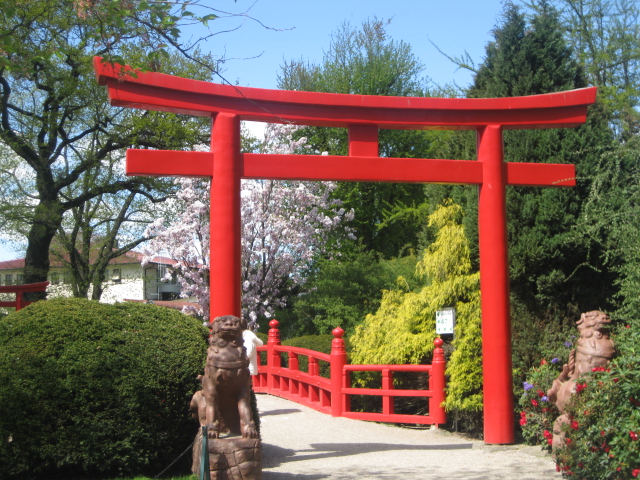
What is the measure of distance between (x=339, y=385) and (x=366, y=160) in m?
4.23

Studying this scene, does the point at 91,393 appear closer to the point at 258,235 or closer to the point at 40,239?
the point at 258,235

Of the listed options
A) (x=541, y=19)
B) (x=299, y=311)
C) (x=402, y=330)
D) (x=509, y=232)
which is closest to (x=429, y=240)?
(x=402, y=330)

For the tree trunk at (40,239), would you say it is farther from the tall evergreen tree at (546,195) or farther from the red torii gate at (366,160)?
the tall evergreen tree at (546,195)

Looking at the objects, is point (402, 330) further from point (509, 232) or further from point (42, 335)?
point (42, 335)

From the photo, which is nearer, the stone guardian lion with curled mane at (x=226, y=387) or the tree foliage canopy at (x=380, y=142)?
the stone guardian lion with curled mane at (x=226, y=387)

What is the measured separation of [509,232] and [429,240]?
3.81 m

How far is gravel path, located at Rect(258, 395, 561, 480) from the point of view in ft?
22.1

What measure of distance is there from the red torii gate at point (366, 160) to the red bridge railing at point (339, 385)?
1.51 meters

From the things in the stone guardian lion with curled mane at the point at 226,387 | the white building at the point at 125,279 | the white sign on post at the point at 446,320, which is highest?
the white building at the point at 125,279

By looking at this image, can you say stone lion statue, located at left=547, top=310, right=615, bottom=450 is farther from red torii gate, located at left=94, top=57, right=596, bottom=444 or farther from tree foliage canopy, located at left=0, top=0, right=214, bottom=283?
tree foliage canopy, located at left=0, top=0, right=214, bottom=283

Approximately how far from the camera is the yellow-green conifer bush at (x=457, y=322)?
925 cm

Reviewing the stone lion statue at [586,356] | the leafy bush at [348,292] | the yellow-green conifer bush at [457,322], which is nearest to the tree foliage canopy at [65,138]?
the leafy bush at [348,292]

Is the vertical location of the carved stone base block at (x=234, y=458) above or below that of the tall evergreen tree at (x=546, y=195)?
below

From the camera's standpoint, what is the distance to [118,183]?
21312 millimetres
